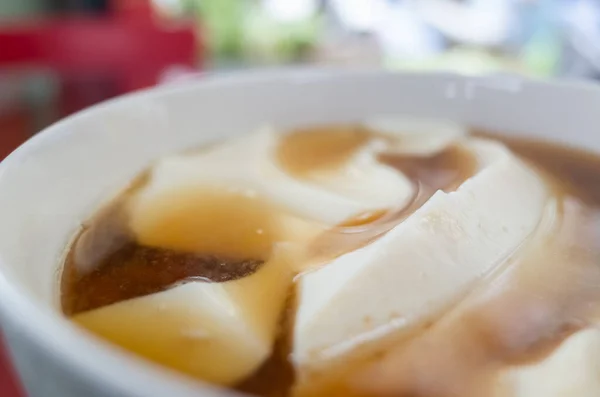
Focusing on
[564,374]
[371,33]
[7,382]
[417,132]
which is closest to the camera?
[564,374]

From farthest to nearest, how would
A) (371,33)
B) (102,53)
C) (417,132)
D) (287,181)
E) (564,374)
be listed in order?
(371,33), (102,53), (417,132), (287,181), (564,374)

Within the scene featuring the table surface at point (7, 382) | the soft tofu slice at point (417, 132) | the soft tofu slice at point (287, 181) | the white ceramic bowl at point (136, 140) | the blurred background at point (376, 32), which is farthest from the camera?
the blurred background at point (376, 32)

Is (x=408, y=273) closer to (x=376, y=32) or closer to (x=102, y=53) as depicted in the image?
(x=102, y=53)

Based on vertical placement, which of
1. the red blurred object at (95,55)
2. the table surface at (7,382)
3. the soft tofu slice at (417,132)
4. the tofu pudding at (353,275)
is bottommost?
the table surface at (7,382)

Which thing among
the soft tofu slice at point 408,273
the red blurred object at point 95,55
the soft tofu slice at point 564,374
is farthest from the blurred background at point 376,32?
the soft tofu slice at point 564,374

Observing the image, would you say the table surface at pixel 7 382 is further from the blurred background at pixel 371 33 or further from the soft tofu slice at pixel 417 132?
the blurred background at pixel 371 33

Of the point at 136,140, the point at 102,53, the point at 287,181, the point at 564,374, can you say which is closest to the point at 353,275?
the point at 564,374

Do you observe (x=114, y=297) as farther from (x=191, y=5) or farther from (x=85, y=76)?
(x=191, y=5)
